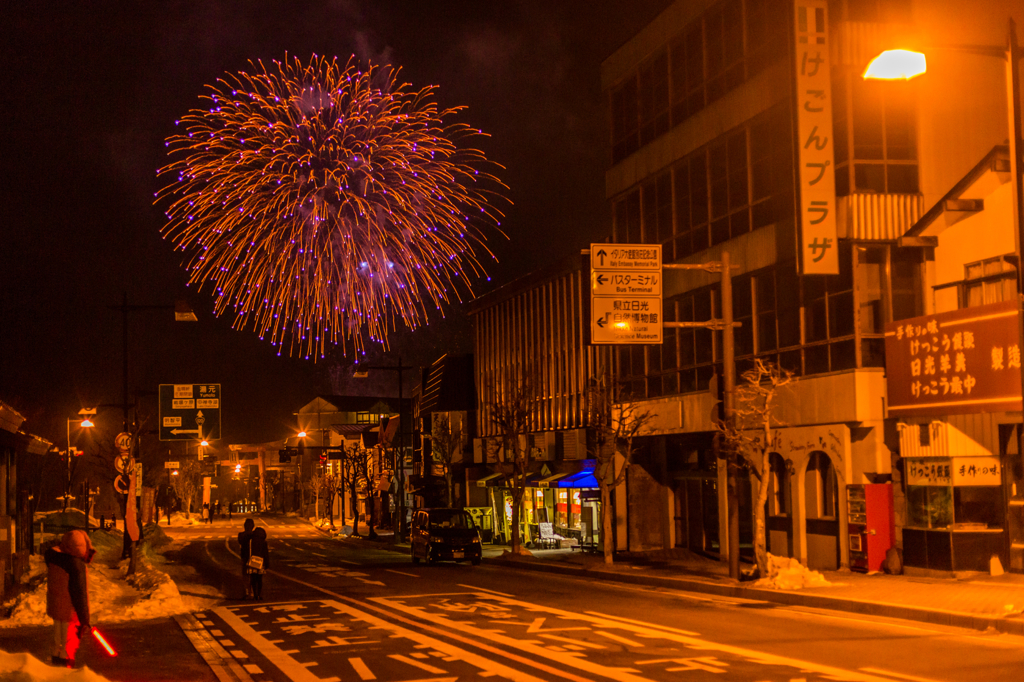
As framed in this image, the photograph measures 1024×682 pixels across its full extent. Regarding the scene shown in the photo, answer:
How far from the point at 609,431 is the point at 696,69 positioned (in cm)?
1085

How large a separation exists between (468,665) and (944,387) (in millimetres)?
12995

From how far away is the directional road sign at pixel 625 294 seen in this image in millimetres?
24344

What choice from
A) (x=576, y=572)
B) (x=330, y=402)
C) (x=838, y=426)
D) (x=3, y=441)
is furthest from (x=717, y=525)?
(x=330, y=402)

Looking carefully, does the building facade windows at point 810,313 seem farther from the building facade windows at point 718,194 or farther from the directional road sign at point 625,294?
the directional road sign at point 625,294

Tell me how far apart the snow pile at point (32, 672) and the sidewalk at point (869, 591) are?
39.4 ft

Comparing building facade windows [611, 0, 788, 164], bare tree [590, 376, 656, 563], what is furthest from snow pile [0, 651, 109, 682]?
building facade windows [611, 0, 788, 164]

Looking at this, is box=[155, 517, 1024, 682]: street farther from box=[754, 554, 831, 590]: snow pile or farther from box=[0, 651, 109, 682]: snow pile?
box=[0, 651, 109, 682]: snow pile

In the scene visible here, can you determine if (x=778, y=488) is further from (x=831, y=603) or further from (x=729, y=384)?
(x=831, y=603)

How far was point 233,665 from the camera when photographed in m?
13.2

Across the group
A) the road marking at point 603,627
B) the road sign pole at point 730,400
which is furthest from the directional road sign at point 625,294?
the road marking at point 603,627


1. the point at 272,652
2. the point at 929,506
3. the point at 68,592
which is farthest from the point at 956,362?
the point at 68,592

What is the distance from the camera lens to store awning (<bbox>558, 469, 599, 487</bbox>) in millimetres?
38062

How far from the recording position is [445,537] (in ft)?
110

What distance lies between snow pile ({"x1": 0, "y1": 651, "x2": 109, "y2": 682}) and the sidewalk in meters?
12.0
